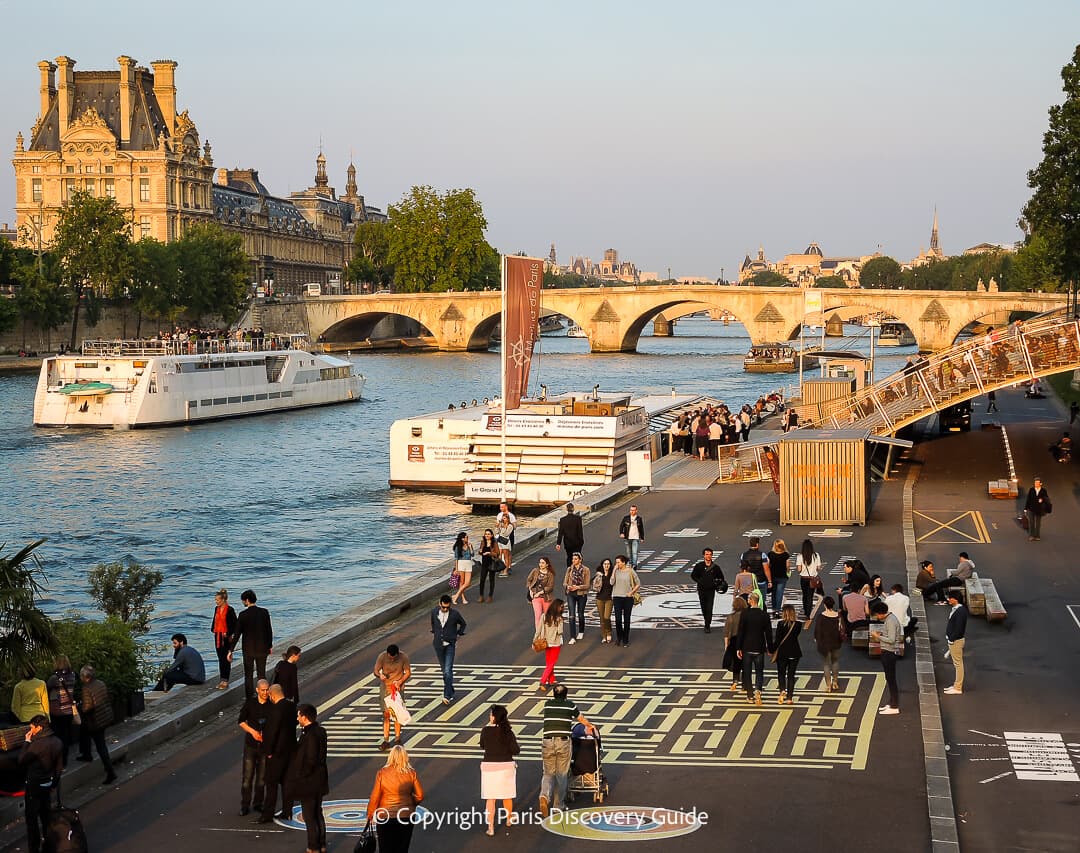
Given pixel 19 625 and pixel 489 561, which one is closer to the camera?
pixel 19 625

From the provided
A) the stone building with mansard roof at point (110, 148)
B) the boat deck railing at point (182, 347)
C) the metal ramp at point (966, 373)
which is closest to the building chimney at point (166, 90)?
the stone building with mansard roof at point (110, 148)

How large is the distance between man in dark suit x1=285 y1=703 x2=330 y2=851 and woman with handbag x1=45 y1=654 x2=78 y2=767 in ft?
9.29

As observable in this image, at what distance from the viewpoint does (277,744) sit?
43.2ft

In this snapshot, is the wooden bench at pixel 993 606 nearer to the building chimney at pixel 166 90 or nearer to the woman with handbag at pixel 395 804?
the woman with handbag at pixel 395 804

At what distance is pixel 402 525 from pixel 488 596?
59.1ft

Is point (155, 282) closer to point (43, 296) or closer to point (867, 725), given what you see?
point (43, 296)

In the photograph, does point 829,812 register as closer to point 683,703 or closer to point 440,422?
point 683,703

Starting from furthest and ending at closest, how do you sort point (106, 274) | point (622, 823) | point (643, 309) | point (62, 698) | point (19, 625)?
point (643, 309) → point (106, 274) → point (62, 698) → point (19, 625) → point (622, 823)

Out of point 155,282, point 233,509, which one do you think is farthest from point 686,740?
point 155,282

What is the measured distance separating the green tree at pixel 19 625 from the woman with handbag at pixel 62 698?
30cm

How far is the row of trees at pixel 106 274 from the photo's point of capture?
379ft

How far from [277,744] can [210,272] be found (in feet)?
395

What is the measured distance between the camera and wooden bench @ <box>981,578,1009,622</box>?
21109 millimetres

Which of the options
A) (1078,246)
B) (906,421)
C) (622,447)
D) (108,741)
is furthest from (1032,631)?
(1078,246)
